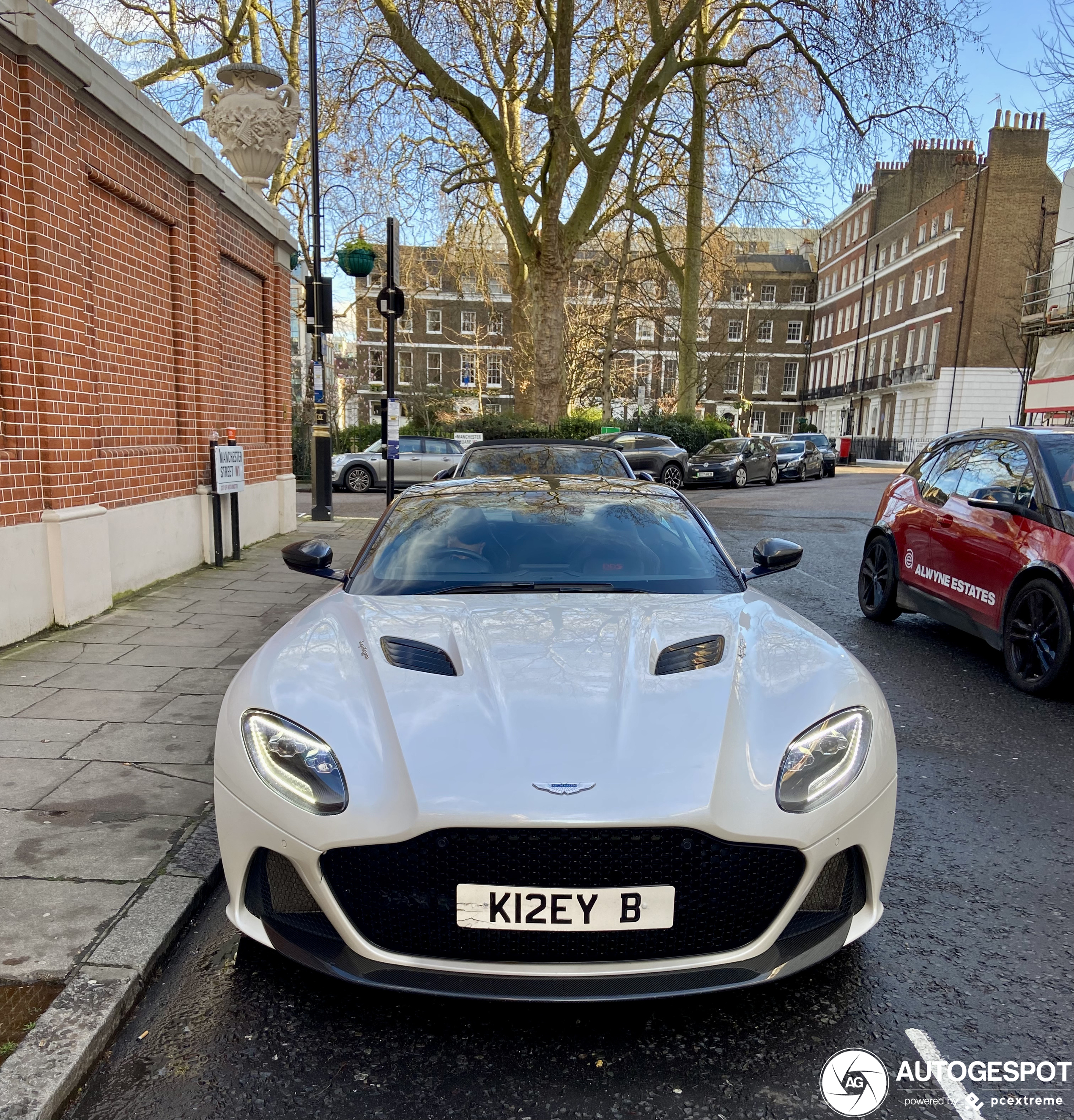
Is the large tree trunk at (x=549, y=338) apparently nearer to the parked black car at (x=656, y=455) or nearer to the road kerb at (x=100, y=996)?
the parked black car at (x=656, y=455)

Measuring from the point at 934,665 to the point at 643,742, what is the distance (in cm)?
469

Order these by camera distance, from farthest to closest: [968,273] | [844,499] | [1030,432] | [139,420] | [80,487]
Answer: [968,273] < [844,499] < [139,420] < [80,487] < [1030,432]

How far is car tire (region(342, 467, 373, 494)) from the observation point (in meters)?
22.0

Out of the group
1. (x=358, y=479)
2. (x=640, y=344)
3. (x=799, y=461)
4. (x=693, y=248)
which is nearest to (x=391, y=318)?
(x=358, y=479)

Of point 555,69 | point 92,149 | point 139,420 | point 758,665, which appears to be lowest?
point 758,665

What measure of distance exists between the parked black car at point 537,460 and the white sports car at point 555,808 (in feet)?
18.5

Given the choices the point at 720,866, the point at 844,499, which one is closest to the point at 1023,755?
the point at 720,866

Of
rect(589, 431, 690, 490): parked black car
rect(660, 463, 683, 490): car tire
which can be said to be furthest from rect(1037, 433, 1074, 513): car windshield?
rect(660, 463, 683, 490): car tire

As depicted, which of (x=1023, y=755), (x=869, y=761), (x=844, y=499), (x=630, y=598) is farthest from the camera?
(x=844, y=499)

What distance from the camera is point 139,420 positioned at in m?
8.09

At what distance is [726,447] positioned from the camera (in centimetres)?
2584

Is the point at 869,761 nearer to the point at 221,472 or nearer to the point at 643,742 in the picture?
the point at 643,742

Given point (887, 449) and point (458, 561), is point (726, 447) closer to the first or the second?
point (458, 561)

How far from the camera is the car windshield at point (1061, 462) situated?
5.34 meters
